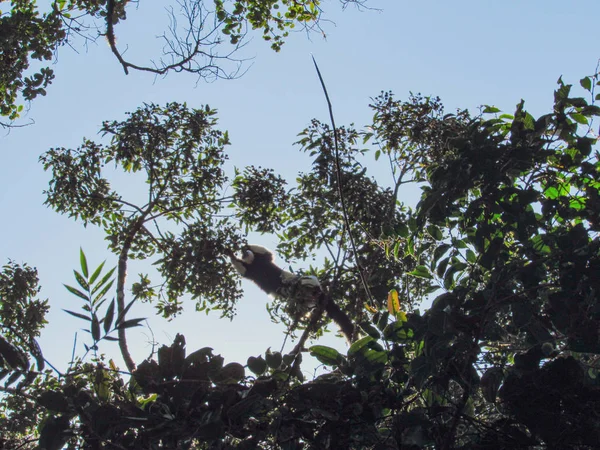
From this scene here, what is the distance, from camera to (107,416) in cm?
175

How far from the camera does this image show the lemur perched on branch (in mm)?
4289

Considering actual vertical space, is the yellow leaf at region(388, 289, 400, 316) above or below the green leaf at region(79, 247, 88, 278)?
above

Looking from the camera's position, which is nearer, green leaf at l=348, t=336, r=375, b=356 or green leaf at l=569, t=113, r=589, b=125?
green leaf at l=348, t=336, r=375, b=356

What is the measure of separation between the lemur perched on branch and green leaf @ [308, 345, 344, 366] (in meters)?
1.42

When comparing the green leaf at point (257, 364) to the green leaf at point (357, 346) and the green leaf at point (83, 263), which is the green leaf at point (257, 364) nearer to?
the green leaf at point (357, 346)

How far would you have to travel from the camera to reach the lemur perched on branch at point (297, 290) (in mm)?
4289

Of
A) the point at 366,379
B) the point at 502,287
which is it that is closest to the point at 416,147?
the point at 502,287

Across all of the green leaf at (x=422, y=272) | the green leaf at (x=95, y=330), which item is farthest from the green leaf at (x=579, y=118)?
the green leaf at (x=95, y=330)

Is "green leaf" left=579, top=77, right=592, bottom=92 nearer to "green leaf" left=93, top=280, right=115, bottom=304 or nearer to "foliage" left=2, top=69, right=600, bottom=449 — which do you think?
"foliage" left=2, top=69, right=600, bottom=449

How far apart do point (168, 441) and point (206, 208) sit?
3.69 metres

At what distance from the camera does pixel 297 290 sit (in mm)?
4297

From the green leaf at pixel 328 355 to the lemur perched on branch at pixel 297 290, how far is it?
56.1 inches

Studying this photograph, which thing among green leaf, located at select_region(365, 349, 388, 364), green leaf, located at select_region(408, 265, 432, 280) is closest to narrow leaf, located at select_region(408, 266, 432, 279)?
green leaf, located at select_region(408, 265, 432, 280)

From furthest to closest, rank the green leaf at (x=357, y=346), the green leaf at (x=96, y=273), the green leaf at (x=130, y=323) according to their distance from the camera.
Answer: the green leaf at (x=357, y=346) → the green leaf at (x=96, y=273) → the green leaf at (x=130, y=323)
